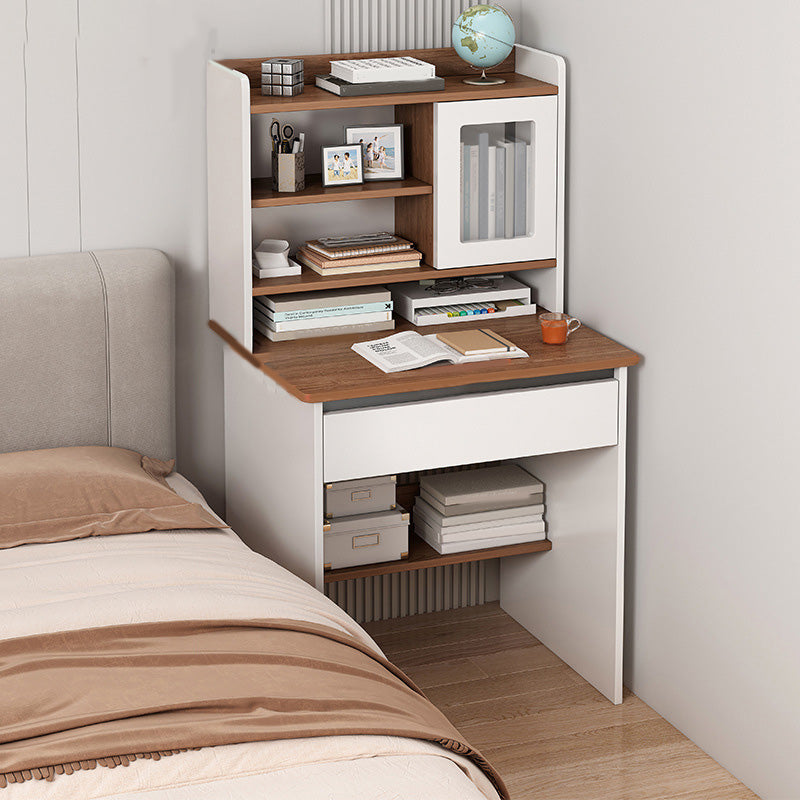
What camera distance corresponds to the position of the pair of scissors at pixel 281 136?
2.76 metres

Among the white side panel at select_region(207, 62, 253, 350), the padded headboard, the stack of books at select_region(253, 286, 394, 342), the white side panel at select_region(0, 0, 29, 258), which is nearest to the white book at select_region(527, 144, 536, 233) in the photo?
the stack of books at select_region(253, 286, 394, 342)

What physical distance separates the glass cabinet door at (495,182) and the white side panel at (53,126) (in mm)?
793

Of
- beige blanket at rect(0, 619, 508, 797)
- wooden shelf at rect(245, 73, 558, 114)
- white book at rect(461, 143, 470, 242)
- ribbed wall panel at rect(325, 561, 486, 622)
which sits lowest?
ribbed wall panel at rect(325, 561, 486, 622)

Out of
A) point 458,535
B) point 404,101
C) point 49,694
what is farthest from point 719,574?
point 49,694

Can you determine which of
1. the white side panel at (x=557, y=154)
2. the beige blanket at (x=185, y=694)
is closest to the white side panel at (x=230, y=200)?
the white side panel at (x=557, y=154)

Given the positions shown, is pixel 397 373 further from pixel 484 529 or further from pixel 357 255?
Result: pixel 484 529

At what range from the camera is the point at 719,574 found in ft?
8.39

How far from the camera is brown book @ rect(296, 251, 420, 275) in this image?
9.09 ft

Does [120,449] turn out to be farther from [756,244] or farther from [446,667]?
[756,244]

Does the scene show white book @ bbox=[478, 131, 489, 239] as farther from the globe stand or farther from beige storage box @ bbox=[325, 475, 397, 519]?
beige storage box @ bbox=[325, 475, 397, 519]

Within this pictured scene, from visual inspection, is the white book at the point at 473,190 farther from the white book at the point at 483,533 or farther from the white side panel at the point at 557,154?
the white book at the point at 483,533

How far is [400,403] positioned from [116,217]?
81 cm

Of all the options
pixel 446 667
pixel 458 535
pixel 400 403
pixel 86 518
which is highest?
pixel 400 403

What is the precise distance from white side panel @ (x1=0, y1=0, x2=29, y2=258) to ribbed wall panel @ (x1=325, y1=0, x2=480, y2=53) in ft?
2.25
